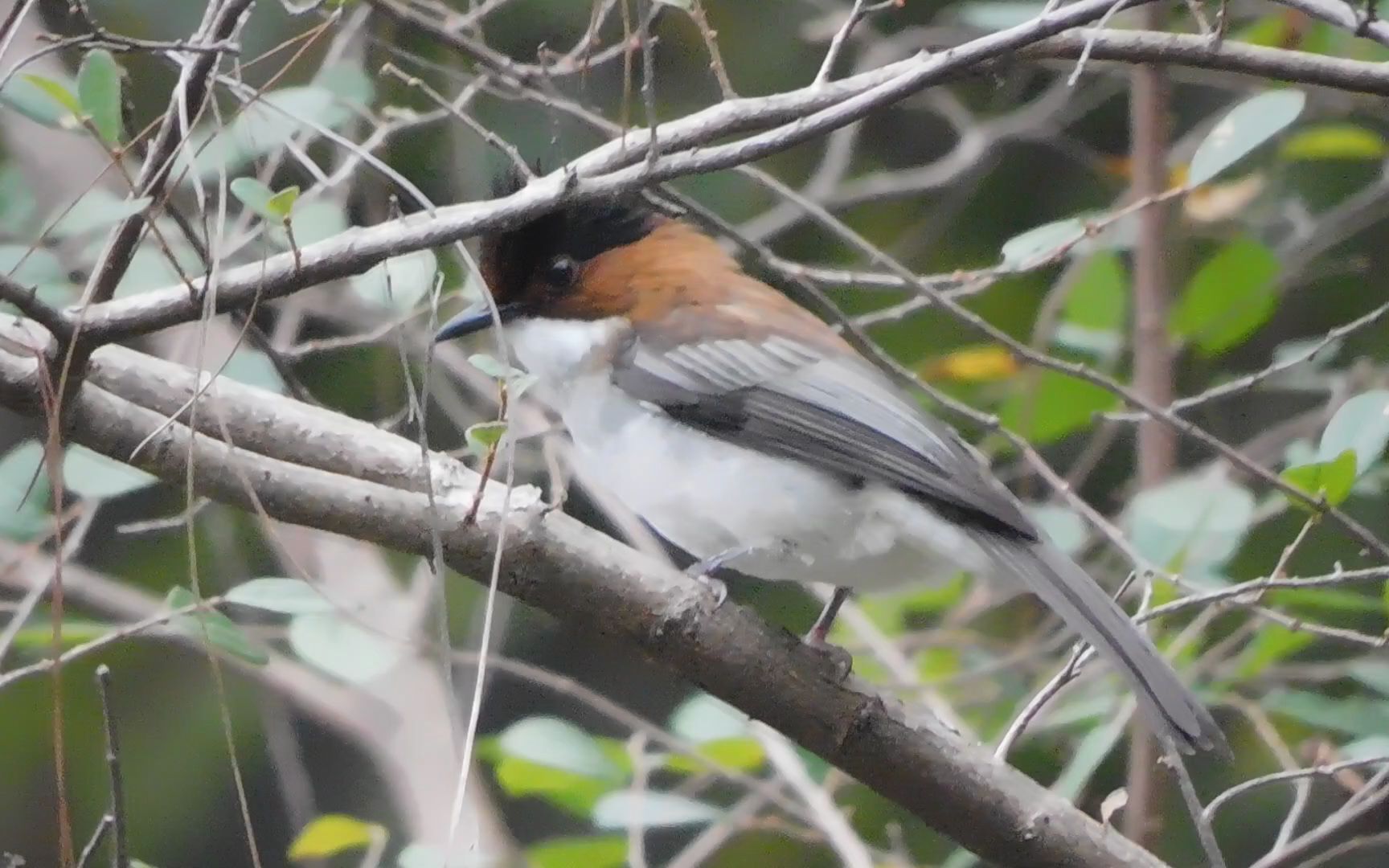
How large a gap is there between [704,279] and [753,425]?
336 mm

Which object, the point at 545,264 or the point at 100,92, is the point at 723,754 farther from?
the point at 100,92

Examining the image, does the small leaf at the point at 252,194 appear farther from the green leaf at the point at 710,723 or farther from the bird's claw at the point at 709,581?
the green leaf at the point at 710,723

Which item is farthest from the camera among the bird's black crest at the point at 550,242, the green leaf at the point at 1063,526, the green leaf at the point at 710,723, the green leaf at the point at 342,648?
the green leaf at the point at 1063,526

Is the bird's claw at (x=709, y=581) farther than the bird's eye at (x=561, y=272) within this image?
No

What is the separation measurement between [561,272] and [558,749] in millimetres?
775

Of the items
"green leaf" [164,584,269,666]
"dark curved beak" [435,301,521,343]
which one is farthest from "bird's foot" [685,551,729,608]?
"green leaf" [164,584,269,666]

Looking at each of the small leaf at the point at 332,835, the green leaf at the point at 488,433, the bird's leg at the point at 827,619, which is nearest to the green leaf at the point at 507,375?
the green leaf at the point at 488,433

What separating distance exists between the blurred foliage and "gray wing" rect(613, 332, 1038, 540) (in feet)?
0.75

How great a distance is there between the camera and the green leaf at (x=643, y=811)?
6.70 ft

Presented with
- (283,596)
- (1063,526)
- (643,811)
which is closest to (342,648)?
(283,596)

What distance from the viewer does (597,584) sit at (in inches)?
63.9

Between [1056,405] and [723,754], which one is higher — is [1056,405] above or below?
above

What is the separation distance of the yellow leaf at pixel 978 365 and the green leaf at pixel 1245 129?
831 millimetres

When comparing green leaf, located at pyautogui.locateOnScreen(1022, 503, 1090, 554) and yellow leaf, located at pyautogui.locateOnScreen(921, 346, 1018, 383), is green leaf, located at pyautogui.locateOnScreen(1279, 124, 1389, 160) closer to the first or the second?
yellow leaf, located at pyautogui.locateOnScreen(921, 346, 1018, 383)
